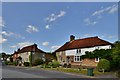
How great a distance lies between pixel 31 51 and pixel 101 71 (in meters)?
38.8

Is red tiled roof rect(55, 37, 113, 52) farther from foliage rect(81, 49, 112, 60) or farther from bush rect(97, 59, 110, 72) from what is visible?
bush rect(97, 59, 110, 72)

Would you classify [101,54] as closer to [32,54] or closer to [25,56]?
[32,54]

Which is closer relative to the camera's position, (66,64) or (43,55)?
(66,64)

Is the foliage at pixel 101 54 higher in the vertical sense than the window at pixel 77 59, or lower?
higher

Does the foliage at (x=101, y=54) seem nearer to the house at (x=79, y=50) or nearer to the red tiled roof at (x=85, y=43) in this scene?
the house at (x=79, y=50)

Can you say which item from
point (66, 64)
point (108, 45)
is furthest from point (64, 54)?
point (108, 45)

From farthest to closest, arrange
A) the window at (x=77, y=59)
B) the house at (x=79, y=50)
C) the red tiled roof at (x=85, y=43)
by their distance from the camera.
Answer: the window at (x=77, y=59) < the red tiled roof at (x=85, y=43) < the house at (x=79, y=50)

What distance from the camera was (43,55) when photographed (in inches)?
3041

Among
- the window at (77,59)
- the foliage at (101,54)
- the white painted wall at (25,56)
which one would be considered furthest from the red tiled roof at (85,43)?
the white painted wall at (25,56)

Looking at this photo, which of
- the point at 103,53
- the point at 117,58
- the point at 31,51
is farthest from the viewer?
the point at 31,51

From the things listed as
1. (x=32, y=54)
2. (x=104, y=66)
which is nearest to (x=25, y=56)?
(x=32, y=54)

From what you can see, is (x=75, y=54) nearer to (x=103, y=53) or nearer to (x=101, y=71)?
(x=103, y=53)

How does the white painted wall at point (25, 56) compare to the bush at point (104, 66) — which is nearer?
the bush at point (104, 66)

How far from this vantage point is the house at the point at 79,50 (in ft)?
158
